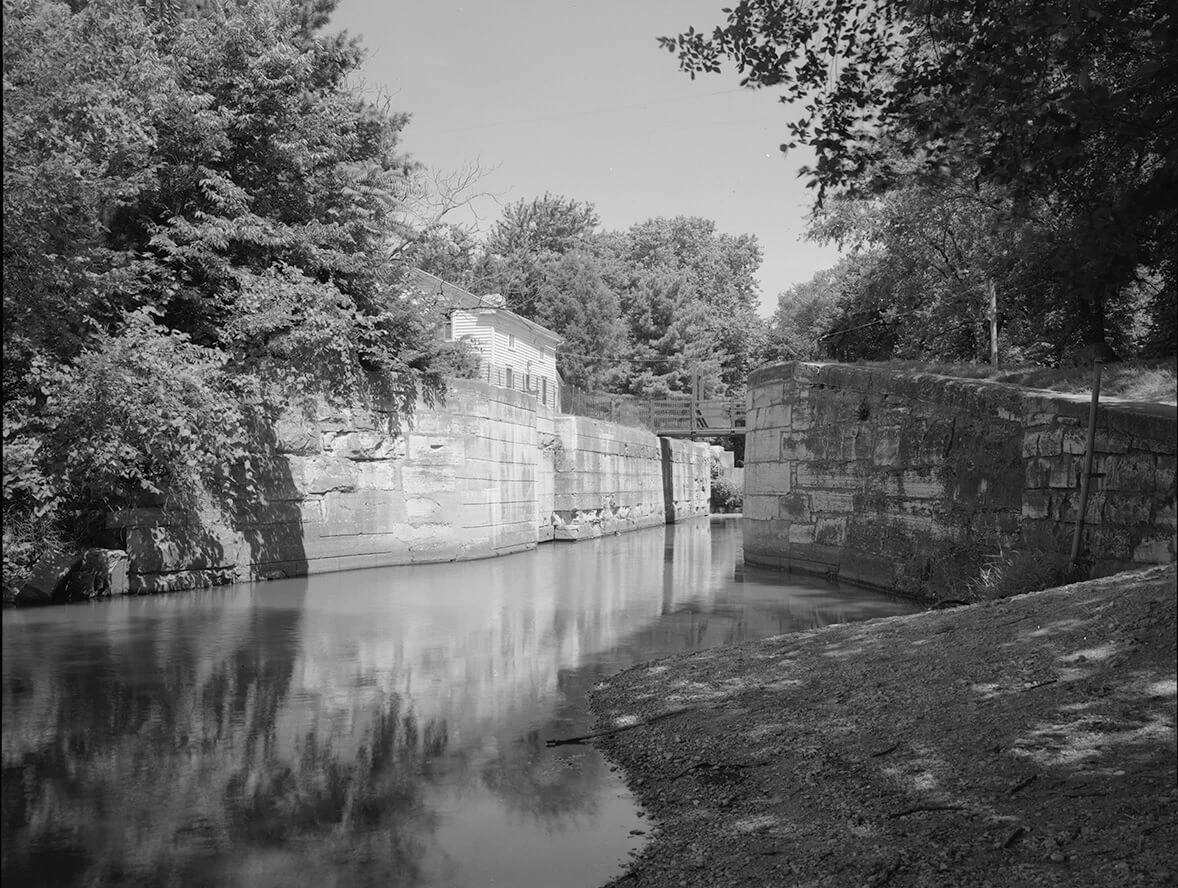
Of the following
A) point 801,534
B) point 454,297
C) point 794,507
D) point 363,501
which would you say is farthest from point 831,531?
point 454,297

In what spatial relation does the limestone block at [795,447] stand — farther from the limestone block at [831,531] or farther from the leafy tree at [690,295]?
the leafy tree at [690,295]

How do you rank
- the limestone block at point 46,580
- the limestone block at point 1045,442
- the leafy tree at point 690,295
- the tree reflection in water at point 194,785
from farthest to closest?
the leafy tree at point 690,295 → the limestone block at point 46,580 → the limestone block at point 1045,442 → the tree reflection in water at point 194,785

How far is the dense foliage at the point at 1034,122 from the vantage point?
307cm

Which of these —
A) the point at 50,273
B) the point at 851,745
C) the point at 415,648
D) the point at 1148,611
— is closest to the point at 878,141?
the point at 1148,611

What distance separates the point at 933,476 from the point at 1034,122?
8290 mm

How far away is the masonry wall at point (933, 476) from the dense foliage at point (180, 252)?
19.1 feet

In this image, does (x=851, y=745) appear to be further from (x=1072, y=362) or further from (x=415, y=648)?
(x=415, y=648)

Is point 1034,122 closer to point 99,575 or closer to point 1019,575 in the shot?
point 1019,575

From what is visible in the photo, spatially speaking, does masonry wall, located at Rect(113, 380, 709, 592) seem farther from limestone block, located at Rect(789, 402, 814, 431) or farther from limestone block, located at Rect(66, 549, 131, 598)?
limestone block, located at Rect(789, 402, 814, 431)

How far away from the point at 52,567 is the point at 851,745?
9565mm

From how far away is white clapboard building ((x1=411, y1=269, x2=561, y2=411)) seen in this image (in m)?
27.6

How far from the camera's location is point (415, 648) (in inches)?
360

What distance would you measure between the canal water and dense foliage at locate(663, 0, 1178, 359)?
8.68 feet

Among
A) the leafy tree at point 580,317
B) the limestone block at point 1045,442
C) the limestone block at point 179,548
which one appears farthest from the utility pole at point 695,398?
the limestone block at point 1045,442
